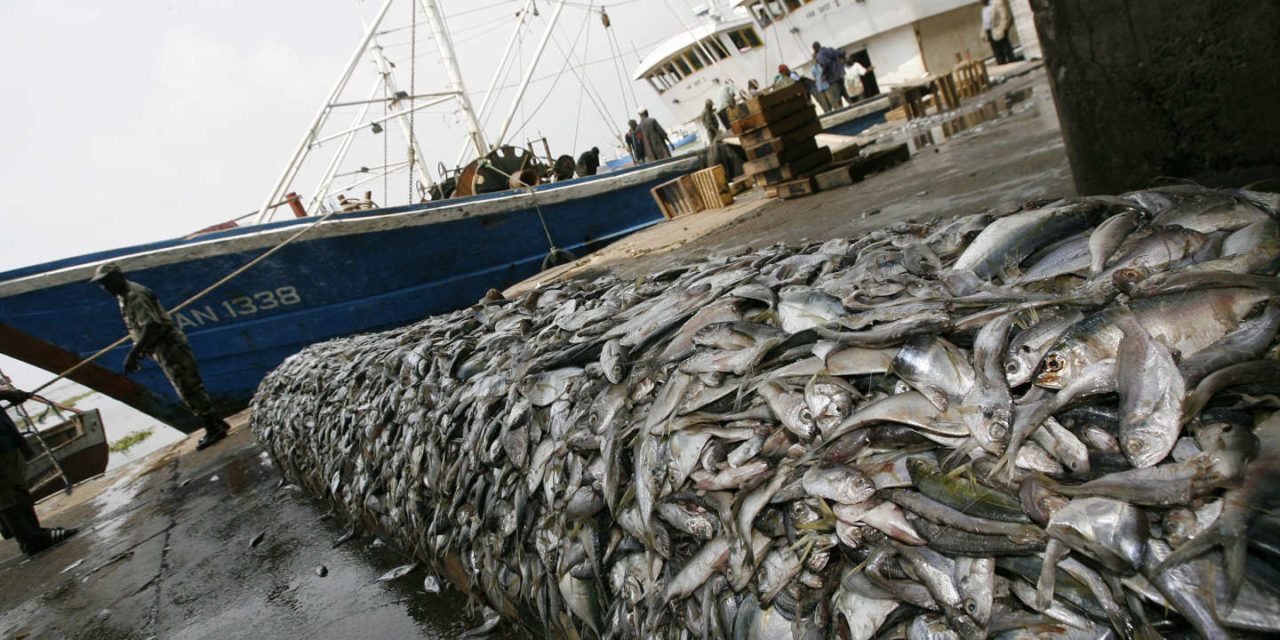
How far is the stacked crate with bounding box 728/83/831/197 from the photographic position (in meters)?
8.84

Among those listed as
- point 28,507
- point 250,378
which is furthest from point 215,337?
point 28,507

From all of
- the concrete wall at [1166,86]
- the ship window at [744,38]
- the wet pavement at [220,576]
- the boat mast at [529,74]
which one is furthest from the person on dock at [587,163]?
the ship window at [744,38]

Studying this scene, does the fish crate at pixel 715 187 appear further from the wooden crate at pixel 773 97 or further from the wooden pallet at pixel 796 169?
the wooden crate at pixel 773 97

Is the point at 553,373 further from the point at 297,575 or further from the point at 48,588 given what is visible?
the point at 48,588

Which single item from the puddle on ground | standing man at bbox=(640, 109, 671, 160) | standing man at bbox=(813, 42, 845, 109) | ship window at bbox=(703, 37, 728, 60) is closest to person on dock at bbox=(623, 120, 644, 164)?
standing man at bbox=(640, 109, 671, 160)

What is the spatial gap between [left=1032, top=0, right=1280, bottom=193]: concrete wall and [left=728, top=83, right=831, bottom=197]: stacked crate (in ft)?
18.3

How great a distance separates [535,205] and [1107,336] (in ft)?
42.9

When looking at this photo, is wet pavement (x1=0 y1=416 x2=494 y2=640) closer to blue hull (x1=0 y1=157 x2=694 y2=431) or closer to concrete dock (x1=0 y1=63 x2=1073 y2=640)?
concrete dock (x1=0 y1=63 x2=1073 y2=640)

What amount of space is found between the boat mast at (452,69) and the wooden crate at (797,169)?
9357 millimetres

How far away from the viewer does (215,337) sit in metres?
11.7

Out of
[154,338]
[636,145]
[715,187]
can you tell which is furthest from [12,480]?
[636,145]

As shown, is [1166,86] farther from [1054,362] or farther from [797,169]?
[797,169]

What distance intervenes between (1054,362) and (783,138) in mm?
7956

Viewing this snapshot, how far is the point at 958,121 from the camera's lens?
40.7 ft
